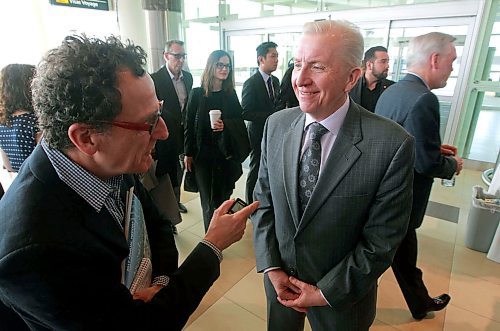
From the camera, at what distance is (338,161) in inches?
41.4

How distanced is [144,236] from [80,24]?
4483 millimetres

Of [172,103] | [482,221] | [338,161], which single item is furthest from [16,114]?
[482,221]

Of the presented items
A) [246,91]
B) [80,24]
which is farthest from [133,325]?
[80,24]

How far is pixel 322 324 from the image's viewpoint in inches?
49.5

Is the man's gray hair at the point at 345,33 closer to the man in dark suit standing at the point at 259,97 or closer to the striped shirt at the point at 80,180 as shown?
the striped shirt at the point at 80,180

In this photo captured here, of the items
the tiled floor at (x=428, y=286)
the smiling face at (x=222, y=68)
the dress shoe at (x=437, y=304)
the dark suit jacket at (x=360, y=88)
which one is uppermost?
the smiling face at (x=222, y=68)

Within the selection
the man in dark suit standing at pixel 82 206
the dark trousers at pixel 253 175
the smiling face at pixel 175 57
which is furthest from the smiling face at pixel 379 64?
the man in dark suit standing at pixel 82 206

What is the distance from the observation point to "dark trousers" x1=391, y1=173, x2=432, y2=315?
1832 millimetres

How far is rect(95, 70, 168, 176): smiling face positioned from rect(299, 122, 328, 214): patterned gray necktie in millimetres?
572

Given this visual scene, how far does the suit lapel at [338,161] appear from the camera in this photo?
104 cm

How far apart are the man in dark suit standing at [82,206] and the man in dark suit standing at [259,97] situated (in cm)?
229

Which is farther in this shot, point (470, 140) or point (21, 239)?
point (470, 140)

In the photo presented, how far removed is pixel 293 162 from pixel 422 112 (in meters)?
0.93

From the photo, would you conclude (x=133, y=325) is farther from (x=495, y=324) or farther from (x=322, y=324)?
(x=495, y=324)
